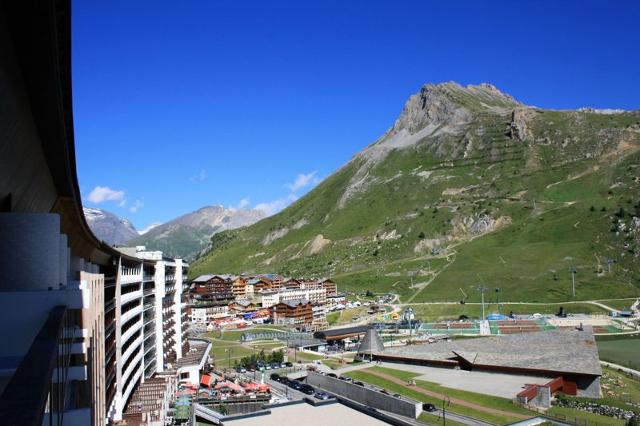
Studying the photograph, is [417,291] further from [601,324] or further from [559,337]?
[559,337]

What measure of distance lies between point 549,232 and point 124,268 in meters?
164

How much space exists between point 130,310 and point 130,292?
1704 mm

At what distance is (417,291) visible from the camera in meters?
161

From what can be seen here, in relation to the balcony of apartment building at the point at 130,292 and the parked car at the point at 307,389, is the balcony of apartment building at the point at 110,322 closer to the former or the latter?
the balcony of apartment building at the point at 130,292

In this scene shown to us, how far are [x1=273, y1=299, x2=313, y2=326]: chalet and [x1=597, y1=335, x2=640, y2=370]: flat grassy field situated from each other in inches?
2507

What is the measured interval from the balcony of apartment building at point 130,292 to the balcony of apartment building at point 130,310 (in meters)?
0.66

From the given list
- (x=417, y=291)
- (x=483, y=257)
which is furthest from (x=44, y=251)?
(x=483, y=257)

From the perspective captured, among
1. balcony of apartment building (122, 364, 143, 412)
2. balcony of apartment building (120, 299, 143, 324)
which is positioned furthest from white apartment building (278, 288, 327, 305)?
balcony of apartment building (120, 299, 143, 324)

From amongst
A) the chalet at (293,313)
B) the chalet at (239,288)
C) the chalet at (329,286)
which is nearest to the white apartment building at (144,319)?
the chalet at (293,313)

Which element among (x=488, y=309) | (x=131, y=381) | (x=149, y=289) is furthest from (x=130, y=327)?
(x=488, y=309)

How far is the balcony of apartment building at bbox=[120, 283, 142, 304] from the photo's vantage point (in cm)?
4708

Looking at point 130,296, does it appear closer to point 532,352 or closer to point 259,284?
point 532,352

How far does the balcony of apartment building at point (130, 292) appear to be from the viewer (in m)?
47.1

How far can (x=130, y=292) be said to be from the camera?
51.6m
